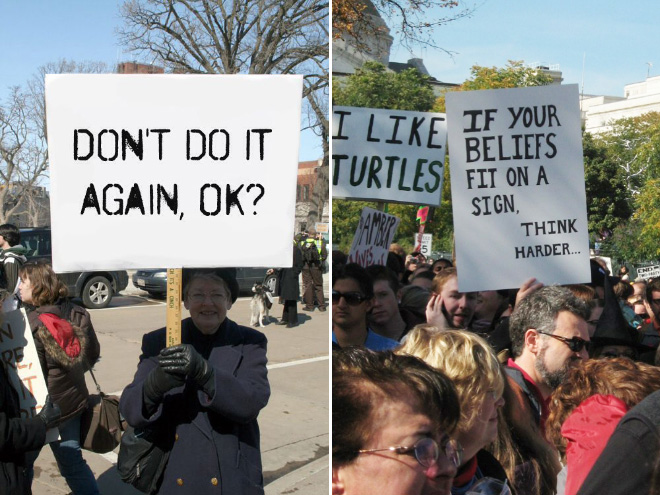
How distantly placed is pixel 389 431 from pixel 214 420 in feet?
4.90

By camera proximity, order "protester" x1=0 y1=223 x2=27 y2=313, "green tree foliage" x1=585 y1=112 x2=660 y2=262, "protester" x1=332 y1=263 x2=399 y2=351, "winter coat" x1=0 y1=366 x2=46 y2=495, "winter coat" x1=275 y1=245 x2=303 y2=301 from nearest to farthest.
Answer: "winter coat" x1=0 y1=366 x2=46 y2=495 → "protester" x1=332 y1=263 x2=399 y2=351 → "protester" x1=0 y1=223 x2=27 y2=313 → "winter coat" x1=275 y1=245 x2=303 y2=301 → "green tree foliage" x1=585 y1=112 x2=660 y2=262

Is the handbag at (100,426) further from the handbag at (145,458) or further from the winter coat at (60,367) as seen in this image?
the handbag at (145,458)

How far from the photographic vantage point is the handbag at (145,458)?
9.70 ft

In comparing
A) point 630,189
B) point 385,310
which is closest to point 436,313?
point 385,310

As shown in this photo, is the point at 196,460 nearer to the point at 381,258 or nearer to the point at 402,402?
the point at 402,402

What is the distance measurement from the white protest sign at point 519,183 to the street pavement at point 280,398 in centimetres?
219

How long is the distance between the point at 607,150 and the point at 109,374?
147 ft

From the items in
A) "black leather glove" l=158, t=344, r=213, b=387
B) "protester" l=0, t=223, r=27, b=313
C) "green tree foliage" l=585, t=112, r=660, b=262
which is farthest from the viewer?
"green tree foliage" l=585, t=112, r=660, b=262

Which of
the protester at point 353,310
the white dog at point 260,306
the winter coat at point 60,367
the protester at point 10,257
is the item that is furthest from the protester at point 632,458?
the white dog at point 260,306

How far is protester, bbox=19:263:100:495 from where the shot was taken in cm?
440

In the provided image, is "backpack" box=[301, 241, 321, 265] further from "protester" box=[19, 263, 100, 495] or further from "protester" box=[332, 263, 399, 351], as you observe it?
"protester" box=[332, 263, 399, 351]

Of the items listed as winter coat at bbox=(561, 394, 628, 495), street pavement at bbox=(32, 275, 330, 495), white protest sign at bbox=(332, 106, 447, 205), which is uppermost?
white protest sign at bbox=(332, 106, 447, 205)

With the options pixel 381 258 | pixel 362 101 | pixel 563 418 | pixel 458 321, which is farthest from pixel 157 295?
pixel 563 418

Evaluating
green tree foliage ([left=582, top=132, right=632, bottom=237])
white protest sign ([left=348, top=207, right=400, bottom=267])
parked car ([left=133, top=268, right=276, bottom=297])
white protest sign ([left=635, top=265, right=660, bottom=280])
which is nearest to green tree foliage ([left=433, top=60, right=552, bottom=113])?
green tree foliage ([left=582, top=132, right=632, bottom=237])
